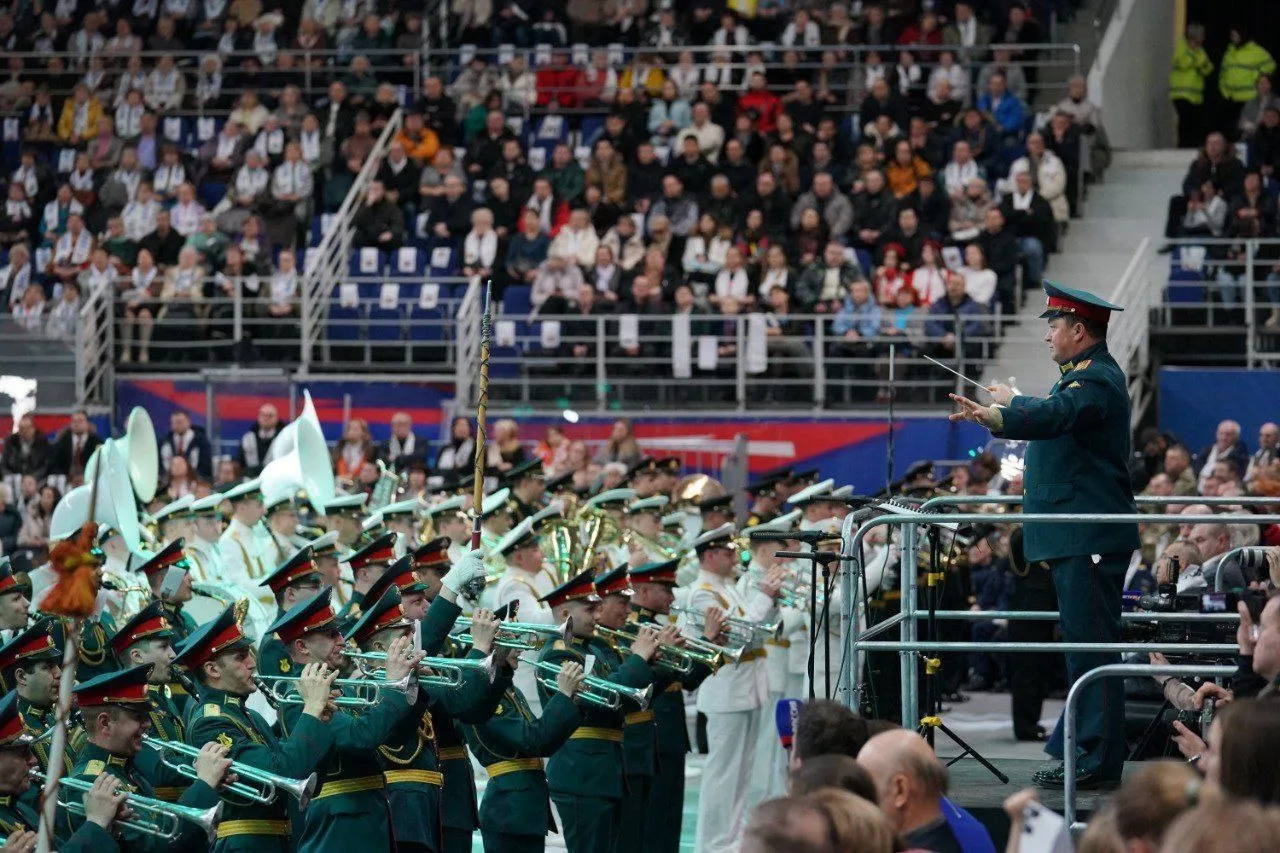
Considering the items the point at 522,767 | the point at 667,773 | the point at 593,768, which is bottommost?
the point at 667,773

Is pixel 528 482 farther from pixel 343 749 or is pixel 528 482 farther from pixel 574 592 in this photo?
pixel 343 749

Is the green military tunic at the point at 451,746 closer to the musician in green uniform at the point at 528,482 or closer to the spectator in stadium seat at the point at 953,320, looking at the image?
the musician in green uniform at the point at 528,482

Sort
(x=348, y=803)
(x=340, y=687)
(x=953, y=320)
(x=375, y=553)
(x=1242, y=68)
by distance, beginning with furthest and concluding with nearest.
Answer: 1. (x=1242, y=68)
2. (x=953, y=320)
3. (x=375, y=553)
4. (x=340, y=687)
5. (x=348, y=803)

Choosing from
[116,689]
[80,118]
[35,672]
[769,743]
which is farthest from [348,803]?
[80,118]

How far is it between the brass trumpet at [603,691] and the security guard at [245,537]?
4.53 metres

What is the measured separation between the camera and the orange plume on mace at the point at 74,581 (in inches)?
236

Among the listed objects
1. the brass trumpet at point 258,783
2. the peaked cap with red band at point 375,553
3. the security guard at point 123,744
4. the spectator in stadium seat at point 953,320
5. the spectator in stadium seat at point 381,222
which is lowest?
the brass trumpet at point 258,783

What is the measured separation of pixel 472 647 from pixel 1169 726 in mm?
3069

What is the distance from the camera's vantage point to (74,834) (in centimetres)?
707

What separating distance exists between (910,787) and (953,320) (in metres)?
14.2

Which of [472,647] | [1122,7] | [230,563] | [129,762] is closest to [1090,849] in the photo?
[129,762]

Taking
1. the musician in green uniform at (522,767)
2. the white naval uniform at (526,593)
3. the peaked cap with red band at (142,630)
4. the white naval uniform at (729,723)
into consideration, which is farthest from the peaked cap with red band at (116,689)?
the white naval uniform at (729,723)

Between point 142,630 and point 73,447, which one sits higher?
point 73,447

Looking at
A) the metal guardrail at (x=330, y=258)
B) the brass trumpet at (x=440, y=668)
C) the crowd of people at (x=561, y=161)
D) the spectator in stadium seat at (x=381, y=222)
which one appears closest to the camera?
the brass trumpet at (x=440, y=668)
